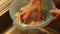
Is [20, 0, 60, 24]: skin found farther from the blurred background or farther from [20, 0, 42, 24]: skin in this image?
the blurred background

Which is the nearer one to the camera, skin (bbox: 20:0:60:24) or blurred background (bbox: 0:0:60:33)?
skin (bbox: 20:0:60:24)

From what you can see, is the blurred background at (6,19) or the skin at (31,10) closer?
the skin at (31,10)

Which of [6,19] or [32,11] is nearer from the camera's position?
[32,11]

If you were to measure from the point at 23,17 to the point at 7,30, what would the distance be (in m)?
0.26

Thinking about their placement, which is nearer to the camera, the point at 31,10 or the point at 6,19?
the point at 31,10

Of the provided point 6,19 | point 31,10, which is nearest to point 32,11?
point 31,10

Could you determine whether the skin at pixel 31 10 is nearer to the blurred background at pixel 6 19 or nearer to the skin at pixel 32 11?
the skin at pixel 32 11

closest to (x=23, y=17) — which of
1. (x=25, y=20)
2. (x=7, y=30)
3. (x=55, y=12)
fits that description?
(x=25, y=20)

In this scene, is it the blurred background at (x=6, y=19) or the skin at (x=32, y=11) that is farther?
the blurred background at (x=6, y=19)

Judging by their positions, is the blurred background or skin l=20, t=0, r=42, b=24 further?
the blurred background

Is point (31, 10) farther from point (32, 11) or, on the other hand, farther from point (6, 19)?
point (6, 19)

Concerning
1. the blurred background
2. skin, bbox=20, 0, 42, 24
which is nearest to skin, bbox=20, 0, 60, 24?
skin, bbox=20, 0, 42, 24

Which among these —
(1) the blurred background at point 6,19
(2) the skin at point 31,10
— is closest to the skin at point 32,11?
(2) the skin at point 31,10

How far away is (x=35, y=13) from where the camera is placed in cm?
63
